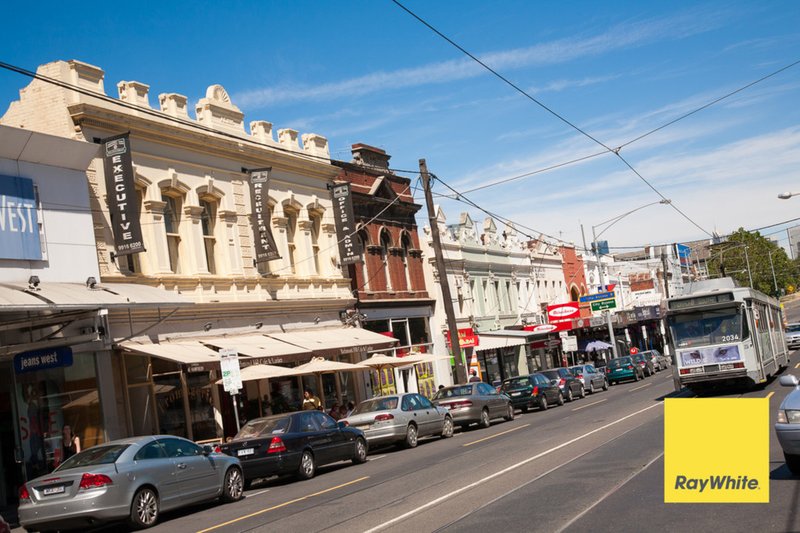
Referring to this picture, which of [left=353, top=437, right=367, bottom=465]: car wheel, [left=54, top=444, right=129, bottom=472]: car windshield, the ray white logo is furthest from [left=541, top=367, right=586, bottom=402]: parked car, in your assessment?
the ray white logo

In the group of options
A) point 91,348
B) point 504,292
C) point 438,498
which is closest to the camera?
point 438,498

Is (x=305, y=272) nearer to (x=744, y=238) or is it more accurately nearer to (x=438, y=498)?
(x=438, y=498)

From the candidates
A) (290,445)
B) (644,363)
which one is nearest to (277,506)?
(290,445)

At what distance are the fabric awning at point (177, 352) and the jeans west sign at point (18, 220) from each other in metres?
3.41

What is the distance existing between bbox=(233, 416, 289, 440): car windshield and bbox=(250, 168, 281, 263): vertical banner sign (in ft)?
34.5

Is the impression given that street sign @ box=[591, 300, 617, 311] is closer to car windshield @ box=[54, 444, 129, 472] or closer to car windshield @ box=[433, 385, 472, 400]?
car windshield @ box=[433, 385, 472, 400]

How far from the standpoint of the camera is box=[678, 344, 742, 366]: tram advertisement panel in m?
26.1

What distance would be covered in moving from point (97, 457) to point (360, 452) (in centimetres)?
799

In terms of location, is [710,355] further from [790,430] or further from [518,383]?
[790,430]

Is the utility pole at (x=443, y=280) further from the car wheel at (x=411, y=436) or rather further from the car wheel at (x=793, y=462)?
the car wheel at (x=793, y=462)

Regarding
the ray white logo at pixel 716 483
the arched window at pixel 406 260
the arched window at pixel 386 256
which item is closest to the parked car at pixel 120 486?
the ray white logo at pixel 716 483

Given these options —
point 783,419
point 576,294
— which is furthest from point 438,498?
point 576,294

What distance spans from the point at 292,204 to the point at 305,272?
2504 mm

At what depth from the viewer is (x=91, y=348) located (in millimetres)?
22469
